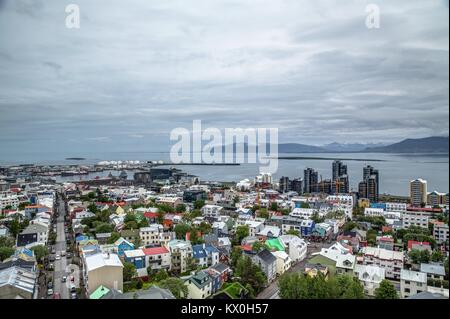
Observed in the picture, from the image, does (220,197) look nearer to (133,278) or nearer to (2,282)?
(133,278)

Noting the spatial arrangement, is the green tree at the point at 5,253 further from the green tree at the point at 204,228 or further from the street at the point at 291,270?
the street at the point at 291,270

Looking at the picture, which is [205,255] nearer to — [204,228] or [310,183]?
[204,228]

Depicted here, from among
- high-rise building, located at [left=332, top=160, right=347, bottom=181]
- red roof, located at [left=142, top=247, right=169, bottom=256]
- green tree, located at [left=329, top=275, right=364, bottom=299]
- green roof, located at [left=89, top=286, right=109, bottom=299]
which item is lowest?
red roof, located at [left=142, top=247, right=169, bottom=256]

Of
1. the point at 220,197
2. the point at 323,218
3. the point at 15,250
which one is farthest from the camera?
the point at 220,197

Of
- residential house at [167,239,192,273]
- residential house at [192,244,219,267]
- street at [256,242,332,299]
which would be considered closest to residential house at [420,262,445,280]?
street at [256,242,332,299]

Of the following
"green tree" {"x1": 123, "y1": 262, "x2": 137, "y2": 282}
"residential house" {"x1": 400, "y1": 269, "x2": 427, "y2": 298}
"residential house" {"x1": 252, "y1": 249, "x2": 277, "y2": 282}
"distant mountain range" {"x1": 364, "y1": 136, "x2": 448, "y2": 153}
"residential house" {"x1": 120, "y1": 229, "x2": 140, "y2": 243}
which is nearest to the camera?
"distant mountain range" {"x1": 364, "y1": 136, "x2": 448, "y2": 153}

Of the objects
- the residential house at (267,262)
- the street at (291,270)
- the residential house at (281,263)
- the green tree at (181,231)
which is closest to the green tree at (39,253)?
the green tree at (181,231)

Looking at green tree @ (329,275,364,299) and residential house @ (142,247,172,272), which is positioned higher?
green tree @ (329,275,364,299)

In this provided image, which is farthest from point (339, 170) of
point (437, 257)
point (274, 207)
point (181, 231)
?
point (181, 231)

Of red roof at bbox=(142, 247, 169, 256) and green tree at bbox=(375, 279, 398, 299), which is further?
red roof at bbox=(142, 247, 169, 256)

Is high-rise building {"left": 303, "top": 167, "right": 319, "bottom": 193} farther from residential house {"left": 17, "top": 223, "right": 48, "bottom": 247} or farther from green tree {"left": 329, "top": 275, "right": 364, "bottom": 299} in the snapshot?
green tree {"left": 329, "top": 275, "right": 364, "bottom": 299}
